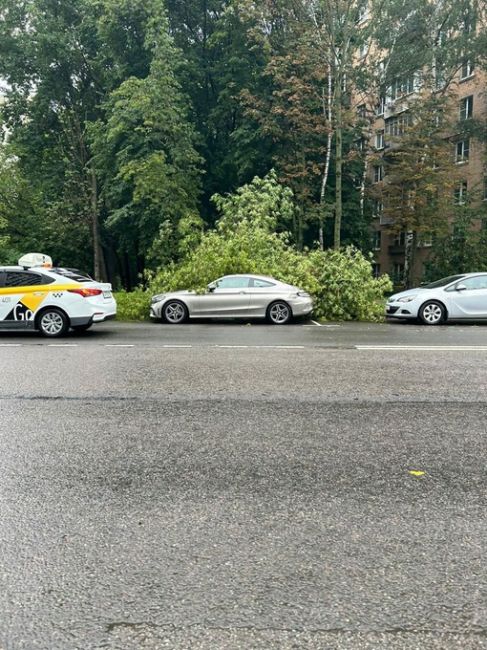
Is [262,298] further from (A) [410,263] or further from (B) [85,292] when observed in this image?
(A) [410,263]

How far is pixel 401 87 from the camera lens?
1366 inches

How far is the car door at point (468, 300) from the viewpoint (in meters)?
16.1

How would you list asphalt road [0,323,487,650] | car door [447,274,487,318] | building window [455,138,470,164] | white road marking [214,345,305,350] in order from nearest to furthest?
asphalt road [0,323,487,650], white road marking [214,345,305,350], car door [447,274,487,318], building window [455,138,470,164]

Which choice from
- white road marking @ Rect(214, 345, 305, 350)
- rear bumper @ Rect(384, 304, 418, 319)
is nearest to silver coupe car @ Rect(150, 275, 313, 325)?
rear bumper @ Rect(384, 304, 418, 319)

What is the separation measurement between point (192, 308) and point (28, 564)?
1382 cm

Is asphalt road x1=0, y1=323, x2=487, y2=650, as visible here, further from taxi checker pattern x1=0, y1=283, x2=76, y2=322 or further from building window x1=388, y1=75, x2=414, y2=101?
building window x1=388, y1=75, x2=414, y2=101

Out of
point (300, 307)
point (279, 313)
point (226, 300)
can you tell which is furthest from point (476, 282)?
point (226, 300)

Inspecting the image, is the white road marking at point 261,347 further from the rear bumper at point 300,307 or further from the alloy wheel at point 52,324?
the rear bumper at point 300,307

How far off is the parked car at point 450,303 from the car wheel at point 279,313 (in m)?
3.27

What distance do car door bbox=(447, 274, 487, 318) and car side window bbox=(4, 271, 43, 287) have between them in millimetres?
10750

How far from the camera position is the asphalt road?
2.43m

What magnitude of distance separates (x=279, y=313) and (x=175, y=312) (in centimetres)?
294

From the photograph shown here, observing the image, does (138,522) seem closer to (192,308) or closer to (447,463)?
(447,463)

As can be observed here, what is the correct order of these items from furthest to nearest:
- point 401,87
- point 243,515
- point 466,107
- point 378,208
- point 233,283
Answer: point 466,107, point 378,208, point 401,87, point 233,283, point 243,515
